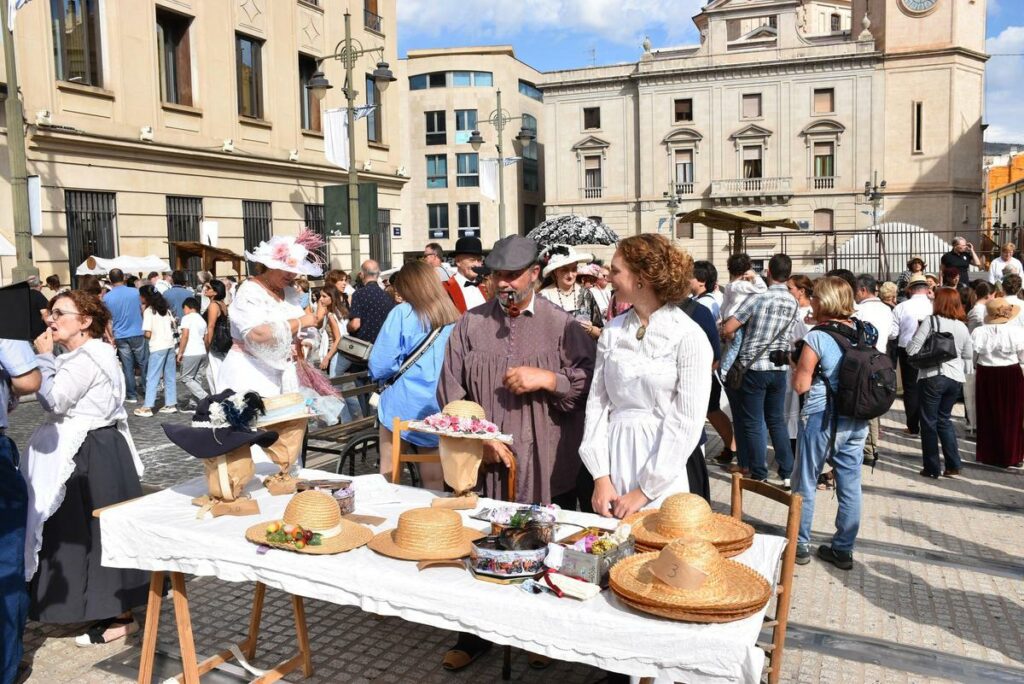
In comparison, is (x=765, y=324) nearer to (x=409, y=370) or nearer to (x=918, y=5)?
(x=409, y=370)

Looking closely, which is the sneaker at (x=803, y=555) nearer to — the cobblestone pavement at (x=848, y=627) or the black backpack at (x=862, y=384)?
the cobblestone pavement at (x=848, y=627)

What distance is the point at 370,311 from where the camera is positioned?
850 centimetres

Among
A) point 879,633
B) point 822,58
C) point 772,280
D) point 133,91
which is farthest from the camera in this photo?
point 822,58

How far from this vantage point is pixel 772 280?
309 inches

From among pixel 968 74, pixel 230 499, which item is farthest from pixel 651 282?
pixel 968 74

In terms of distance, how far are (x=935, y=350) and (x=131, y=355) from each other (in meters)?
10.8

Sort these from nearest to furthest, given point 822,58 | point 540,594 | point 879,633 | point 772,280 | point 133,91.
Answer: point 540,594 → point 879,633 → point 772,280 → point 133,91 → point 822,58

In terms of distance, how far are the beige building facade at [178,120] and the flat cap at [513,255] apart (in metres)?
11.6

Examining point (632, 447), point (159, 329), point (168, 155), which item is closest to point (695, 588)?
point (632, 447)

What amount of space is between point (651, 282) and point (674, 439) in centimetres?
68

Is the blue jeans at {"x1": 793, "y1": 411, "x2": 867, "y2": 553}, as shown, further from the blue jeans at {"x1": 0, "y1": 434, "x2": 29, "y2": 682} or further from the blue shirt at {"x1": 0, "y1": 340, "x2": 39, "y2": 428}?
the blue shirt at {"x1": 0, "y1": 340, "x2": 39, "y2": 428}

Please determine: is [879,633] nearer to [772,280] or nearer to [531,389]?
[531,389]

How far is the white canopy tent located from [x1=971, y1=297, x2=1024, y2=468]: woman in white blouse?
15.0m

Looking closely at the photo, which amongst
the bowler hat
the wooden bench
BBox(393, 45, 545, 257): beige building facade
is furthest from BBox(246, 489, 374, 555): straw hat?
BBox(393, 45, 545, 257): beige building facade
